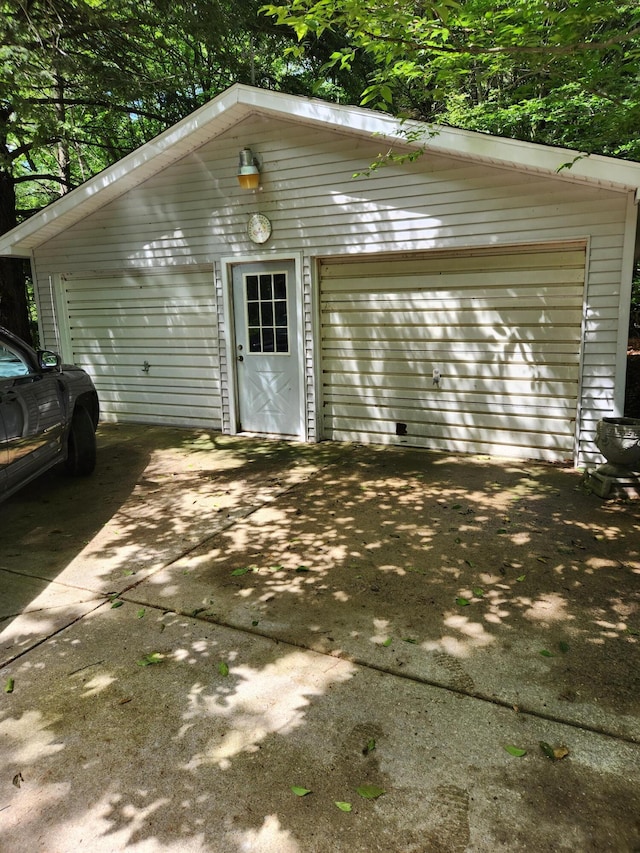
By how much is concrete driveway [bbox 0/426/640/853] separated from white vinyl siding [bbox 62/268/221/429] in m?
3.20

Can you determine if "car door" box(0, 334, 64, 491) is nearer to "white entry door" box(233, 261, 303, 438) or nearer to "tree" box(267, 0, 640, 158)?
"white entry door" box(233, 261, 303, 438)

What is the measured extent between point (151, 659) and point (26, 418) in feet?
7.29

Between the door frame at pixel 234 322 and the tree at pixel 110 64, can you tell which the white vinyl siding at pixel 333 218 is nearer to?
the door frame at pixel 234 322

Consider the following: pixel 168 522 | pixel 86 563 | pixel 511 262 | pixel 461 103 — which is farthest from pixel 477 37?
pixel 461 103

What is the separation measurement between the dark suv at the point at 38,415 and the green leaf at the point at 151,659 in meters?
1.79

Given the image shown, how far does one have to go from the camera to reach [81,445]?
5473 mm

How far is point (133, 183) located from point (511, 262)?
4.81 meters

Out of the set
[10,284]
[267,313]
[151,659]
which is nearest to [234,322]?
[267,313]

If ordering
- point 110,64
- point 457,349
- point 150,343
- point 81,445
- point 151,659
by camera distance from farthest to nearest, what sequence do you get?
point 110,64
point 150,343
point 457,349
point 81,445
point 151,659

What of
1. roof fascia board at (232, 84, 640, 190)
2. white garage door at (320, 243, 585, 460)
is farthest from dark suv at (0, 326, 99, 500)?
roof fascia board at (232, 84, 640, 190)

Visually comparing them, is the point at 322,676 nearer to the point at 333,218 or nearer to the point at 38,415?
the point at 38,415

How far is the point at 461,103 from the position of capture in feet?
34.3

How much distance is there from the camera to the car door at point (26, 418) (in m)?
3.78

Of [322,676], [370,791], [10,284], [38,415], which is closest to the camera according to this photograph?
[370,791]
